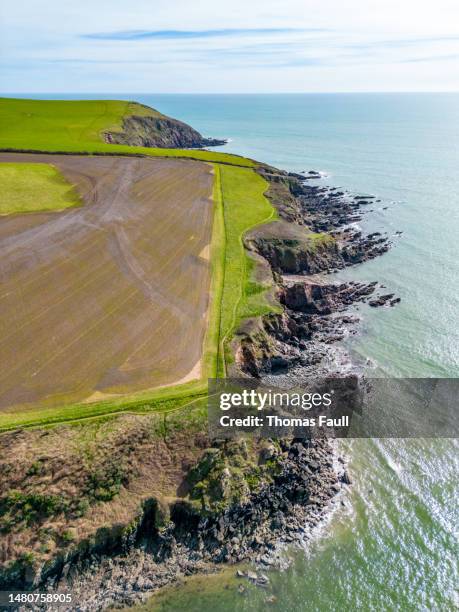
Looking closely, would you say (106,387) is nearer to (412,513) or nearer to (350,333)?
(412,513)

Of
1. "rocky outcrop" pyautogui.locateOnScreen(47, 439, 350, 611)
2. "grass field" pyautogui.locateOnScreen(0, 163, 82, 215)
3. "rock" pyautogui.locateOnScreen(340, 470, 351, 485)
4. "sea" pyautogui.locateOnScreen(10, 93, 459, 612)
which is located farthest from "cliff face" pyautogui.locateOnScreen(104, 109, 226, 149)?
"rock" pyautogui.locateOnScreen(340, 470, 351, 485)

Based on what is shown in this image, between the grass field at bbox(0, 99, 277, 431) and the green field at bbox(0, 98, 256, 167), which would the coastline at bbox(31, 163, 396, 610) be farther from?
the green field at bbox(0, 98, 256, 167)

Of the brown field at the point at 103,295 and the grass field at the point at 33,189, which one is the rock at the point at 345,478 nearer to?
the brown field at the point at 103,295

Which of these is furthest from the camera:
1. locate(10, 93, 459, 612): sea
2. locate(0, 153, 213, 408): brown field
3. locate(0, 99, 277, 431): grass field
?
locate(0, 153, 213, 408): brown field

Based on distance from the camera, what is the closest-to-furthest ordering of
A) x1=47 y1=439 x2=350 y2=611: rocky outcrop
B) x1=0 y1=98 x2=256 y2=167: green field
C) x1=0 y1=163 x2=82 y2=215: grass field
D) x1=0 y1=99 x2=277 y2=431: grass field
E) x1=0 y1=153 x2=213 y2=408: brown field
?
x1=47 y1=439 x2=350 y2=611: rocky outcrop, x1=0 y1=99 x2=277 y2=431: grass field, x1=0 y1=153 x2=213 y2=408: brown field, x1=0 y1=163 x2=82 y2=215: grass field, x1=0 y1=98 x2=256 y2=167: green field

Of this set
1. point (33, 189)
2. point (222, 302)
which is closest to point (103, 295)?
point (222, 302)

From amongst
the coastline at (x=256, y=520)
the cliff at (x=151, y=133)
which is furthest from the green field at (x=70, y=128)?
the coastline at (x=256, y=520)

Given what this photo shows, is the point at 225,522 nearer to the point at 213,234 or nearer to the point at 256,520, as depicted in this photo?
the point at 256,520
